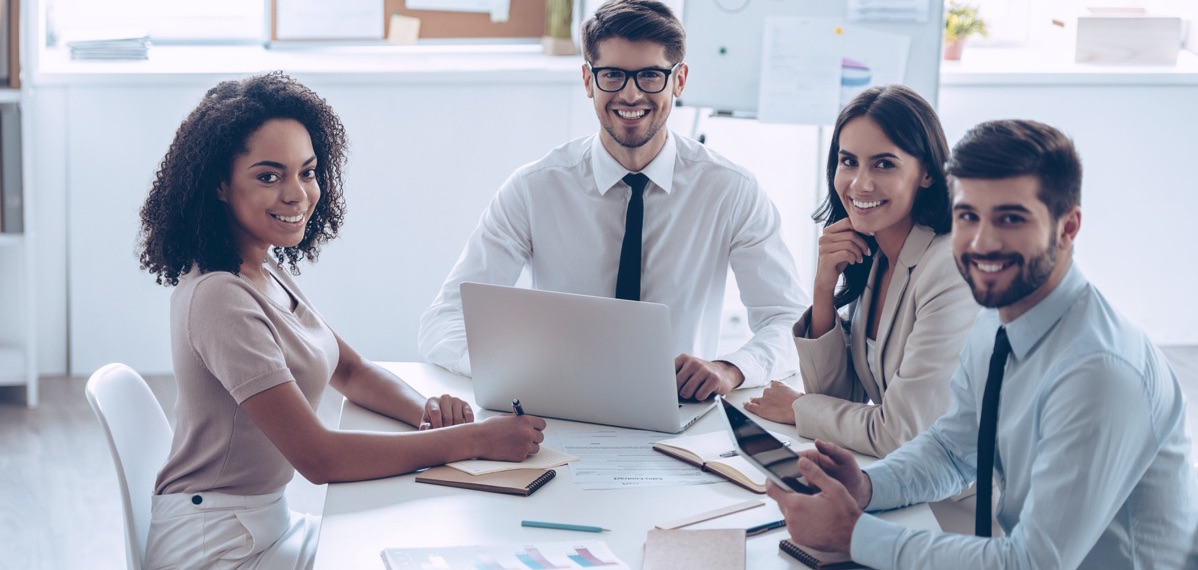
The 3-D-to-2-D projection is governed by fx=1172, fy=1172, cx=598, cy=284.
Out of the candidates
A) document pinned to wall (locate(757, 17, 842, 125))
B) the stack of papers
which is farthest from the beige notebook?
the stack of papers

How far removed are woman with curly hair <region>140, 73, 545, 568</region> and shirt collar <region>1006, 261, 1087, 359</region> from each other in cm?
70

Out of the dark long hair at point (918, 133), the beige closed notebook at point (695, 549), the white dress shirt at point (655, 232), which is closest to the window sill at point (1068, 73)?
the white dress shirt at point (655, 232)

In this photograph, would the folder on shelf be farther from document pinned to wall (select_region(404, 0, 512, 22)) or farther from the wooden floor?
document pinned to wall (select_region(404, 0, 512, 22))

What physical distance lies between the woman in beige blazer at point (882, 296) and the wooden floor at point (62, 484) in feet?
3.64

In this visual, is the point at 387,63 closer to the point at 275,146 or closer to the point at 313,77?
the point at 313,77

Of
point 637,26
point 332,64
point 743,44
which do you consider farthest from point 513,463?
point 332,64

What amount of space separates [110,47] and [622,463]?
3061 mm

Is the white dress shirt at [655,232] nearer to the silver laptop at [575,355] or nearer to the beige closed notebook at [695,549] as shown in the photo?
the silver laptop at [575,355]

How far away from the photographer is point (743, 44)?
12.1 ft

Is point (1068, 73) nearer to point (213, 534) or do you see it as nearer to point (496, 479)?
point (496, 479)

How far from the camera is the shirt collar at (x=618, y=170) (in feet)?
8.13

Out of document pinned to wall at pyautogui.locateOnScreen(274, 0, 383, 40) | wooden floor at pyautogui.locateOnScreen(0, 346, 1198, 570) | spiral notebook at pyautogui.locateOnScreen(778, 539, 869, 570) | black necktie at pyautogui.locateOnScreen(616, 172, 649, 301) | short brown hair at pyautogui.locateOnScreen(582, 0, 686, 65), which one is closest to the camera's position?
spiral notebook at pyautogui.locateOnScreen(778, 539, 869, 570)

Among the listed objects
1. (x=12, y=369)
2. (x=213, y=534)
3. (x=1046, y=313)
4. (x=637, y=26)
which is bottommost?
(x=12, y=369)

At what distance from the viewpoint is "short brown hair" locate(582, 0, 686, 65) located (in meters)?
2.35
